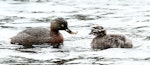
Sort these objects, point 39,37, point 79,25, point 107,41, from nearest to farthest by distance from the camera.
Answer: point 107,41, point 39,37, point 79,25

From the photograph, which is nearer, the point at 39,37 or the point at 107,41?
the point at 107,41

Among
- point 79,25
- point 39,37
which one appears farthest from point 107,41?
point 79,25

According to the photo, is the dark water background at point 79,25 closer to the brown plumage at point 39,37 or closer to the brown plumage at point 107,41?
the brown plumage at point 107,41

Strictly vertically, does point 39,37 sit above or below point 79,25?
above

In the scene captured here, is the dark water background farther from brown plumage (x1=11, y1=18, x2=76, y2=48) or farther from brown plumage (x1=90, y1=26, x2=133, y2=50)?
brown plumage (x1=11, y1=18, x2=76, y2=48)

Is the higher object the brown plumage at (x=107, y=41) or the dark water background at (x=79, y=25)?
the brown plumage at (x=107, y=41)

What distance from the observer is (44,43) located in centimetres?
1788

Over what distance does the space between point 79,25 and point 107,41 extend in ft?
15.7

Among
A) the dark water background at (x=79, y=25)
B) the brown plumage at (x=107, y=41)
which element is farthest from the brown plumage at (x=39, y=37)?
the brown plumage at (x=107, y=41)

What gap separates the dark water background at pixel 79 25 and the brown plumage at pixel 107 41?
0.21m

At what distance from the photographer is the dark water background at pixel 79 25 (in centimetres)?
1507

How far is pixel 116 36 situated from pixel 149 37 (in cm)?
185

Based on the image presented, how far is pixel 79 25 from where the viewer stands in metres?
21.3

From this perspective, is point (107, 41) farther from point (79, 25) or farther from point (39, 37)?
point (79, 25)
